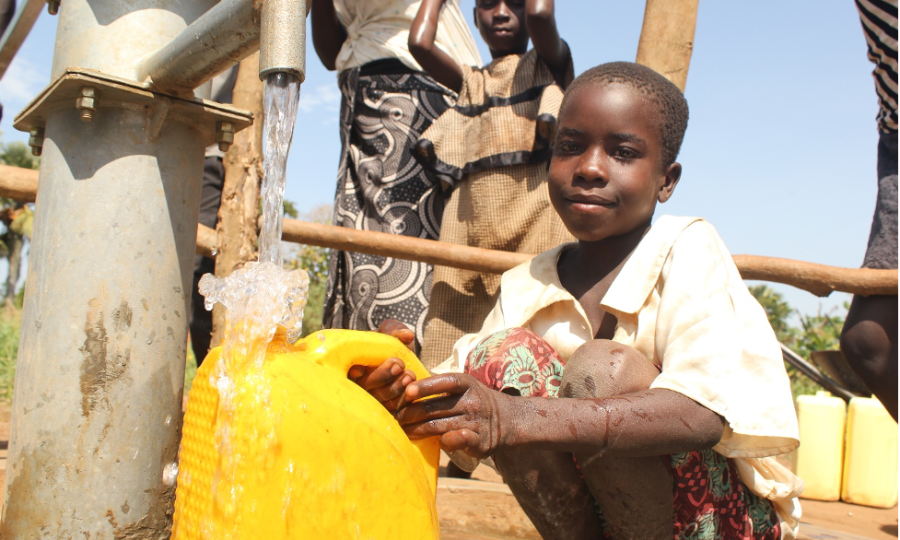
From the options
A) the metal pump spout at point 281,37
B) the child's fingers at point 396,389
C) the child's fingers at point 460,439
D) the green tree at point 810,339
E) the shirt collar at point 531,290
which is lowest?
the green tree at point 810,339

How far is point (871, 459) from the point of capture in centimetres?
435

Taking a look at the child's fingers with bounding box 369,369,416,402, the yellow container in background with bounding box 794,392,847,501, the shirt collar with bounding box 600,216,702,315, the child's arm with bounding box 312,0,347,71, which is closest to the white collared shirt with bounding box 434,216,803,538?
the shirt collar with bounding box 600,216,702,315

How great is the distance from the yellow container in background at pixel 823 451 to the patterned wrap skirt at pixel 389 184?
9.31ft

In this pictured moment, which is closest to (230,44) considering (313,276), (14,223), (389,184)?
(389,184)

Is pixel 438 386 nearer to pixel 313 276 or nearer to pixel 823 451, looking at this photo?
pixel 823 451

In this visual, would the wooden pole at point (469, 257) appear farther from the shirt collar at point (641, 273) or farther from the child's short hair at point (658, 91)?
the shirt collar at point (641, 273)

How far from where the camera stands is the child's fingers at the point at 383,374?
1.03 meters

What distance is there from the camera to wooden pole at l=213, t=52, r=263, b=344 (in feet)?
9.55

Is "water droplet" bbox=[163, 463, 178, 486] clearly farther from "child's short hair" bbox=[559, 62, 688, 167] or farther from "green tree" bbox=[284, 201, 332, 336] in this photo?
"green tree" bbox=[284, 201, 332, 336]

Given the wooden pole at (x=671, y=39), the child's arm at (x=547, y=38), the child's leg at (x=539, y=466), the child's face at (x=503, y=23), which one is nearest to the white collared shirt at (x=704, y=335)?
the child's leg at (x=539, y=466)

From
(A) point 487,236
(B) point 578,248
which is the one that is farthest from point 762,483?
(A) point 487,236

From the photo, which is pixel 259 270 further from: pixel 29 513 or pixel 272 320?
pixel 29 513

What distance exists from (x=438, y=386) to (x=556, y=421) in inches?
9.1

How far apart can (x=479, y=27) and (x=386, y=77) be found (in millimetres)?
489
